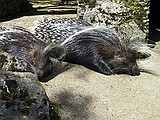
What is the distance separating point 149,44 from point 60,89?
108 cm

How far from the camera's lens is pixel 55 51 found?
2791 mm

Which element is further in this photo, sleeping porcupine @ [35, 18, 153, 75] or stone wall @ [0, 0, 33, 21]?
stone wall @ [0, 0, 33, 21]

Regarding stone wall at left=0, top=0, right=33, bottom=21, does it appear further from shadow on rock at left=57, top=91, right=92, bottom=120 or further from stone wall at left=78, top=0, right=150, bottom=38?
shadow on rock at left=57, top=91, right=92, bottom=120

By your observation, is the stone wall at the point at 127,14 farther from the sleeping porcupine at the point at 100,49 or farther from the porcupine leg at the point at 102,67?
the porcupine leg at the point at 102,67

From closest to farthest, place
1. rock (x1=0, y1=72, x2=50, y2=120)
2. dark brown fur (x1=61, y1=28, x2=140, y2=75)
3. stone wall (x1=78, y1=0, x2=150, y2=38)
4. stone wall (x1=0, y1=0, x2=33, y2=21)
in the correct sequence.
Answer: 1. rock (x1=0, y1=72, x2=50, y2=120)
2. dark brown fur (x1=61, y1=28, x2=140, y2=75)
3. stone wall (x1=78, y1=0, x2=150, y2=38)
4. stone wall (x1=0, y1=0, x2=33, y2=21)

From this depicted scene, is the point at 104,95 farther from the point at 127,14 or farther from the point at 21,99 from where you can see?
the point at 127,14

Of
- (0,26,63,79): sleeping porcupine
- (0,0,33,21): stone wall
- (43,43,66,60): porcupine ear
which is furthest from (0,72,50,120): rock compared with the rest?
(0,0,33,21): stone wall

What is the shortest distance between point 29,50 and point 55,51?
22 centimetres

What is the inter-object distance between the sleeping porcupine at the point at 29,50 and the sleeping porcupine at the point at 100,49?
17 centimetres

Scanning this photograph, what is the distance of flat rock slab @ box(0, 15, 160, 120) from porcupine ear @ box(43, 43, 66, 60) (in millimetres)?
138

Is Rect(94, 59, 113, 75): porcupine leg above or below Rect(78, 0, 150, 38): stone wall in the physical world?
below

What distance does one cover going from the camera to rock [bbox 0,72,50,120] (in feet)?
6.31

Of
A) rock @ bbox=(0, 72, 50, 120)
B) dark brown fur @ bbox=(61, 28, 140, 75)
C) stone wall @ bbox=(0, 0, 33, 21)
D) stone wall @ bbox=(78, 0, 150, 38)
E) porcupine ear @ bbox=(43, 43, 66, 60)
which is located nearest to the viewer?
rock @ bbox=(0, 72, 50, 120)

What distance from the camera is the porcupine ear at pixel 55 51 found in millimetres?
2693
